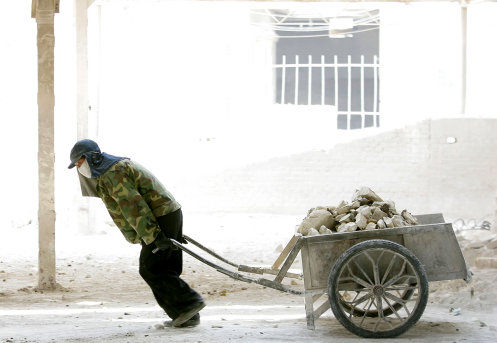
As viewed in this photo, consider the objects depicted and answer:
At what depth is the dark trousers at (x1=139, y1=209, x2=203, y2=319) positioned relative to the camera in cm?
574

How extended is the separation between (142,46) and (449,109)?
650cm

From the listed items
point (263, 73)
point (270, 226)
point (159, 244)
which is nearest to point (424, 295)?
point (159, 244)

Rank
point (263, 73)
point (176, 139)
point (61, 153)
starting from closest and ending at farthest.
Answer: point (61, 153) < point (176, 139) < point (263, 73)

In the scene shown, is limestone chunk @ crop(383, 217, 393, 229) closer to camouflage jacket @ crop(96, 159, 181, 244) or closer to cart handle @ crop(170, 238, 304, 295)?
cart handle @ crop(170, 238, 304, 295)

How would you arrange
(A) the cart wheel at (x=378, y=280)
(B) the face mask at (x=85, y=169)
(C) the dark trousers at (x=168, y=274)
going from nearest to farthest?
1. (A) the cart wheel at (x=378, y=280)
2. (B) the face mask at (x=85, y=169)
3. (C) the dark trousers at (x=168, y=274)

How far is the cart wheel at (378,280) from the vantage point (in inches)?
212

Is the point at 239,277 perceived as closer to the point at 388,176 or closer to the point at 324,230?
the point at 324,230

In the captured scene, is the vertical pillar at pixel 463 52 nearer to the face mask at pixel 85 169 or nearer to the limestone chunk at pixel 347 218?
the limestone chunk at pixel 347 218

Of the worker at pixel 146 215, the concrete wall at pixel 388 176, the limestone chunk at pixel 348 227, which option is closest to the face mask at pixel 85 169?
the worker at pixel 146 215

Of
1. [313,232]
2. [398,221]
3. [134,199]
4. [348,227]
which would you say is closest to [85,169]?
[134,199]

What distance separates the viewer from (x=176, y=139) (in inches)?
621

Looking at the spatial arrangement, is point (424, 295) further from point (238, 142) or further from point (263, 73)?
point (263, 73)

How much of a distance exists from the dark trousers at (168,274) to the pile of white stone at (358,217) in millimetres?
925

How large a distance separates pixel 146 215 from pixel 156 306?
184cm
